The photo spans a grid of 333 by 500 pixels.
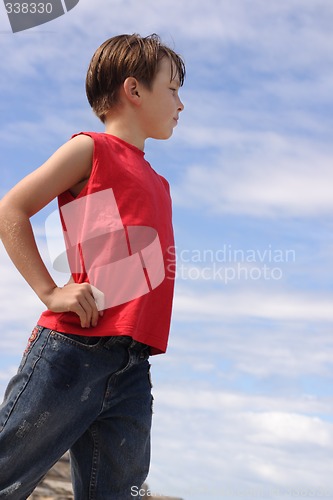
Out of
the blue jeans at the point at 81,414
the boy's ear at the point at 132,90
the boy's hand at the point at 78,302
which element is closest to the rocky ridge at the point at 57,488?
the blue jeans at the point at 81,414

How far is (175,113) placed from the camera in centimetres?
286

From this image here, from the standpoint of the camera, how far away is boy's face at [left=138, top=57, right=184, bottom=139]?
2.81 meters

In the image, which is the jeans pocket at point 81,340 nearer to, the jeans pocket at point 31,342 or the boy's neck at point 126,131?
the jeans pocket at point 31,342

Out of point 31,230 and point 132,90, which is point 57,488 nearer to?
point 31,230

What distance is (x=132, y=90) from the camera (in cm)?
280

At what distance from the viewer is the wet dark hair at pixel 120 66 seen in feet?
9.25

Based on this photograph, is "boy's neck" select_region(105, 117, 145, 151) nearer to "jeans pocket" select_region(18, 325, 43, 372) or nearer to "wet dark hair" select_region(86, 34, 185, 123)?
"wet dark hair" select_region(86, 34, 185, 123)

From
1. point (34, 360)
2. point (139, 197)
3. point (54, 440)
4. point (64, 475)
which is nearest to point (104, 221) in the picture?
point (139, 197)

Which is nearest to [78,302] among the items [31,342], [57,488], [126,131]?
[31,342]

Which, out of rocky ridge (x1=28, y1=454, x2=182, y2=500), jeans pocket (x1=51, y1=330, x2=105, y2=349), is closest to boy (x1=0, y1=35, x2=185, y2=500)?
jeans pocket (x1=51, y1=330, x2=105, y2=349)

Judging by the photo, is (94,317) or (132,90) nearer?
(94,317)

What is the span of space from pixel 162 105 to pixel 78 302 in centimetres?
87

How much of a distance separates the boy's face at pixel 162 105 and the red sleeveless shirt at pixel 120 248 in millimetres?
189

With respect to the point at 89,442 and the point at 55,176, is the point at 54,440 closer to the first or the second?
the point at 89,442
